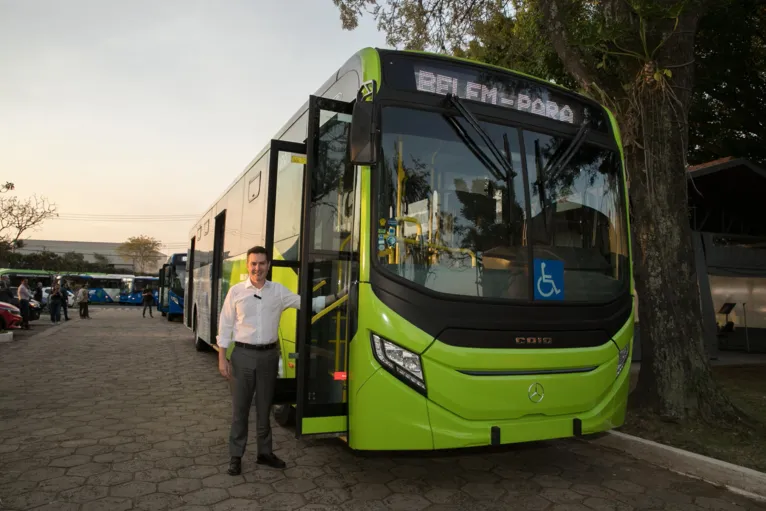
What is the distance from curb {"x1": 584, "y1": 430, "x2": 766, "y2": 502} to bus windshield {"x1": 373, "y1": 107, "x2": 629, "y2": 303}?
5.71ft

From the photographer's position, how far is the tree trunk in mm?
6352

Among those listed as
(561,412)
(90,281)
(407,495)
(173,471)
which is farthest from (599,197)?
(90,281)

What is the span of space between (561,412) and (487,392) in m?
0.73

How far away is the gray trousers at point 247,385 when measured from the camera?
4574 mm

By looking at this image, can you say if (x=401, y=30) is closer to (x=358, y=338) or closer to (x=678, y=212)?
(x=678, y=212)

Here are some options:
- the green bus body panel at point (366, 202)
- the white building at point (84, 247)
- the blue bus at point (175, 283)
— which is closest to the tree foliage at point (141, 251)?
the white building at point (84, 247)

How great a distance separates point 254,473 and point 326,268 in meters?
1.83

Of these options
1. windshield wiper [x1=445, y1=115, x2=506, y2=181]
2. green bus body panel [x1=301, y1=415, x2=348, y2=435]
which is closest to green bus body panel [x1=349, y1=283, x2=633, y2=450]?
green bus body panel [x1=301, y1=415, x2=348, y2=435]

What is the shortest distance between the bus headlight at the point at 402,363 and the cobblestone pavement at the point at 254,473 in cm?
95

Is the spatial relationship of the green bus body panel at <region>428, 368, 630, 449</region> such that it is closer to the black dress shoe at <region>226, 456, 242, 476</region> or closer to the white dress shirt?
the white dress shirt

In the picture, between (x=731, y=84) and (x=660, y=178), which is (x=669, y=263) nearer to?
(x=660, y=178)

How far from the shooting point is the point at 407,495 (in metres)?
4.25

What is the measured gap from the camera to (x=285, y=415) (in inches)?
226

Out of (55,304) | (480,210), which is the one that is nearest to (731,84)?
(480,210)
